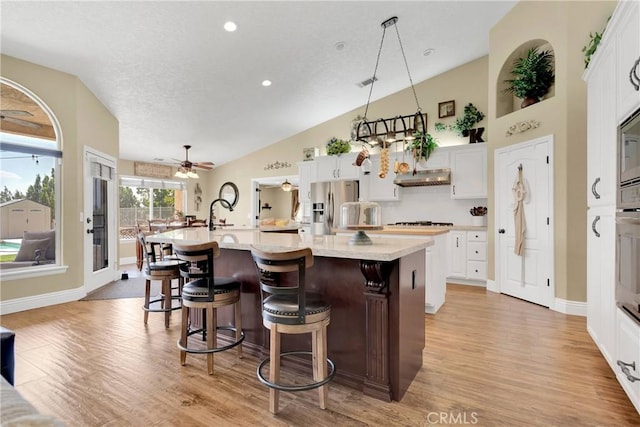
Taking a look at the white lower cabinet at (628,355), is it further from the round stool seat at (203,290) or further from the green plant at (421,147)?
the green plant at (421,147)

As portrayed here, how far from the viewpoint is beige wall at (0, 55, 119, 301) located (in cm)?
375

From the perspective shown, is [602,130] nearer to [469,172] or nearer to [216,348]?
[469,172]

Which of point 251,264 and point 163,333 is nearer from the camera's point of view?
point 251,264

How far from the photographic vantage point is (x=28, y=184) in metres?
3.97

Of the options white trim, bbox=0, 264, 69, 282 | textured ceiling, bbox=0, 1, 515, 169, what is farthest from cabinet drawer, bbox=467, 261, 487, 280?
white trim, bbox=0, 264, 69, 282

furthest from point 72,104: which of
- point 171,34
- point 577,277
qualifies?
point 577,277

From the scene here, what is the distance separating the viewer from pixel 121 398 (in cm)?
194

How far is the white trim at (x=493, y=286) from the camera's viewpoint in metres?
4.52

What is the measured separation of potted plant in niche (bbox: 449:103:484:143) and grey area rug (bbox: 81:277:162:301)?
18.3 ft

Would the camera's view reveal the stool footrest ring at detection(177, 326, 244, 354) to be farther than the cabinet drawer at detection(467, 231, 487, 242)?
No

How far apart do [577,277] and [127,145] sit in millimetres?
8013

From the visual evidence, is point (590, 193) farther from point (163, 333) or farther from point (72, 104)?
point (72, 104)

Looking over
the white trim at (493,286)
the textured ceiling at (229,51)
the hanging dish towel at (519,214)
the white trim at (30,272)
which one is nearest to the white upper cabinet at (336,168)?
the textured ceiling at (229,51)

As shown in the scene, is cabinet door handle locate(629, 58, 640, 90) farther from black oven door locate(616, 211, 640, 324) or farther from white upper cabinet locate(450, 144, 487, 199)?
white upper cabinet locate(450, 144, 487, 199)
